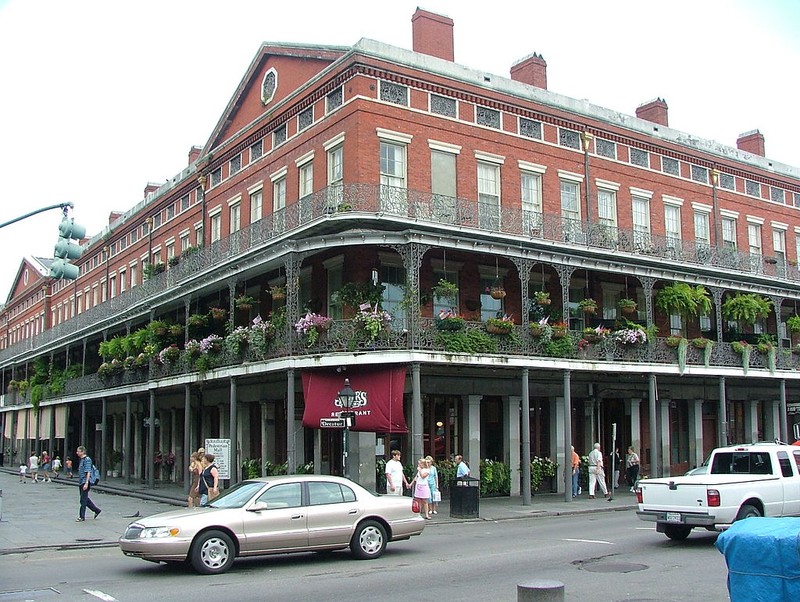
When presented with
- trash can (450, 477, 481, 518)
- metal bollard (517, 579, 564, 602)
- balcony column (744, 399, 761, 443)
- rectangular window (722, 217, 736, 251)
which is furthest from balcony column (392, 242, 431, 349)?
balcony column (744, 399, 761, 443)

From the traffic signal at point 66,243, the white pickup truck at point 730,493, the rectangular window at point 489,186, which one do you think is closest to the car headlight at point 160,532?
the traffic signal at point 66,243

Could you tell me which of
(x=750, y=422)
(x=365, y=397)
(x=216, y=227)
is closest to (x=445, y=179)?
(x=365, y=397)

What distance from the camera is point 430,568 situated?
13164mm

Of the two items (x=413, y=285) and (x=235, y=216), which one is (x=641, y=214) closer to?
(x=413, y=285)

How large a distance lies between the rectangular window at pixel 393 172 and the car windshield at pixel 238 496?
11939 millimetres

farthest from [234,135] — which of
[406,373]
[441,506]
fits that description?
[441,506]

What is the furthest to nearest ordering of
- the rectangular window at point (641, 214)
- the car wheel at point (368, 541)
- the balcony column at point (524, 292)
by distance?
the rectangular window at point (641, 214)
the balcony column at point (524, 292)
the car wheel at point (368, 541)

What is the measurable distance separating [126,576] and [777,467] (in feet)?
36.2

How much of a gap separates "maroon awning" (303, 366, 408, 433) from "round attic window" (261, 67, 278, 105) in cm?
1188

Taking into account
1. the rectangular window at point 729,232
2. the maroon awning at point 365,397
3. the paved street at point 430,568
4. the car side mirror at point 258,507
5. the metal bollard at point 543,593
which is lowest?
the paved street at point 430,568

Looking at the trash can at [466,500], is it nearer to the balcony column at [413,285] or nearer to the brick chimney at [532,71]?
the balcony column at [413,285]

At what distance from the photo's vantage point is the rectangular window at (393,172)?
24.5 meters

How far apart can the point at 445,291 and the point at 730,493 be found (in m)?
11.5

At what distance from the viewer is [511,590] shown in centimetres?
1108
